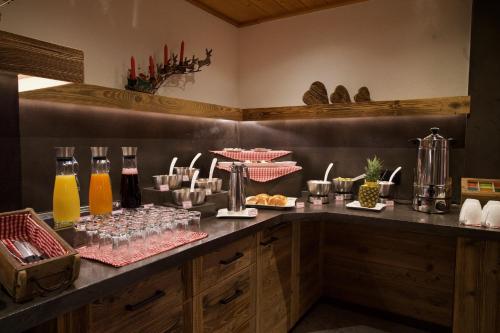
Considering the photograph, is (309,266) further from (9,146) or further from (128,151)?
(9,146)

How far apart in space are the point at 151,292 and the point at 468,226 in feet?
5.15

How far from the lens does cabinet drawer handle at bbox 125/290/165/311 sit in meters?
1.16

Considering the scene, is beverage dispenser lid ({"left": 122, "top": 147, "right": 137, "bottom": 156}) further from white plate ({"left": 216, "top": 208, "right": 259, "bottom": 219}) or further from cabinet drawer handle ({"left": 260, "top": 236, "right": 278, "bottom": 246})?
cabinet drawer handle ({"left": 260, "top": 236, "right": 278, "bottom": 246})

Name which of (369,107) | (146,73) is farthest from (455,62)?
(146,73)

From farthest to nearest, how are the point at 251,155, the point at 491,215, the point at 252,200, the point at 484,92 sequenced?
the point at 251,155, the point at 252,200, the point at 484,92, the point at 491,215

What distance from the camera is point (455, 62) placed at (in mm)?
2445

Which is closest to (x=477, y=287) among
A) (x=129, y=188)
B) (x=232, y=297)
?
(x=232, y=297)

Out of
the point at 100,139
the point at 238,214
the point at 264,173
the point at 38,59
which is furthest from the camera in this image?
the point at 264,173

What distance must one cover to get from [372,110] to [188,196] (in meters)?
1.53

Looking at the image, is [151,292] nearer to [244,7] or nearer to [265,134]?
[265,134]

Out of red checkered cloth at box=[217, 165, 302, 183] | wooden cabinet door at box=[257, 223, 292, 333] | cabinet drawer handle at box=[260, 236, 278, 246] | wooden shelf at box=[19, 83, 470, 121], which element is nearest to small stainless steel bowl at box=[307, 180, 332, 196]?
red checkered cloth at box=[217, 165, 302, 183]

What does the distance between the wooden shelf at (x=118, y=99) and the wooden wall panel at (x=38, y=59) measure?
2.02ft

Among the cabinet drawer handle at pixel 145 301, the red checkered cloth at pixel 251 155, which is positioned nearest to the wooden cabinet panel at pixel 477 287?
the red checkered cloth at pixel 251 155

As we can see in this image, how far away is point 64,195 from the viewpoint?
4.70 ft
